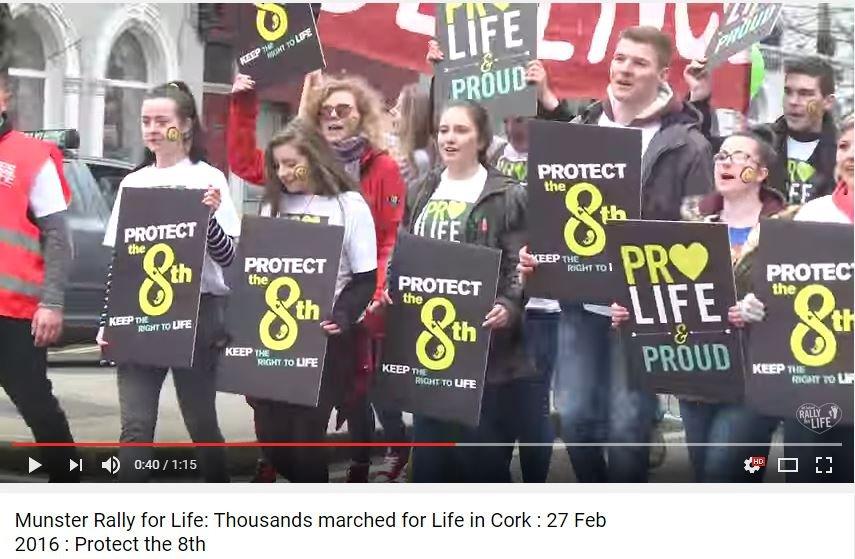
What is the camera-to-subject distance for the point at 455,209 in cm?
A: 438

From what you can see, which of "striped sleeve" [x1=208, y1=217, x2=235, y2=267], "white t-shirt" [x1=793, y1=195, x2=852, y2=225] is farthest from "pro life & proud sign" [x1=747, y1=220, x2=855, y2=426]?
"striped sleeve" [x1=208, y1=217, x2=235, y2=267]

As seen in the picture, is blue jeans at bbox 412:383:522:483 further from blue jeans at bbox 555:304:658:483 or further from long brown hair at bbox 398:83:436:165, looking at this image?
long brown hair at bbox 398:83:436:165

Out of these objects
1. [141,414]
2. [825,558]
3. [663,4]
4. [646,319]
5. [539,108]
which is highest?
[663,4]

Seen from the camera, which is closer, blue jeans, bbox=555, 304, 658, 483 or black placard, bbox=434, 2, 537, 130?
black placard, bbox=434, 2, 537, 130

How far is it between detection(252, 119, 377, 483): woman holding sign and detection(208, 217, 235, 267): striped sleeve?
0.15 meters

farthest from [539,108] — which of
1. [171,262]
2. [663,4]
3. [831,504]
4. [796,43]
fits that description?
[831,504]

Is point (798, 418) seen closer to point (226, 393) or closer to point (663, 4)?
point (663, 4)

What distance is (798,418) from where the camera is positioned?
14.4 ft

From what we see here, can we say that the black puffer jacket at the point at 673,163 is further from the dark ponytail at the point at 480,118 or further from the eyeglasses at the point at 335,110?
the eyeglasses at the point at 335,110

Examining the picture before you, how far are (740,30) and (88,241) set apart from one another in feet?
7.15

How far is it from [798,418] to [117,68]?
2.43 metres

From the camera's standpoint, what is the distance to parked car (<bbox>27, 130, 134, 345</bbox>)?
4336 mm

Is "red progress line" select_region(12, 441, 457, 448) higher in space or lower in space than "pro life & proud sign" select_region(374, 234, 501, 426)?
lower

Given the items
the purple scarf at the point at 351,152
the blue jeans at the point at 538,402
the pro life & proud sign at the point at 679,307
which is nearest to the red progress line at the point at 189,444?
the blue jeans at the point at 538,402
